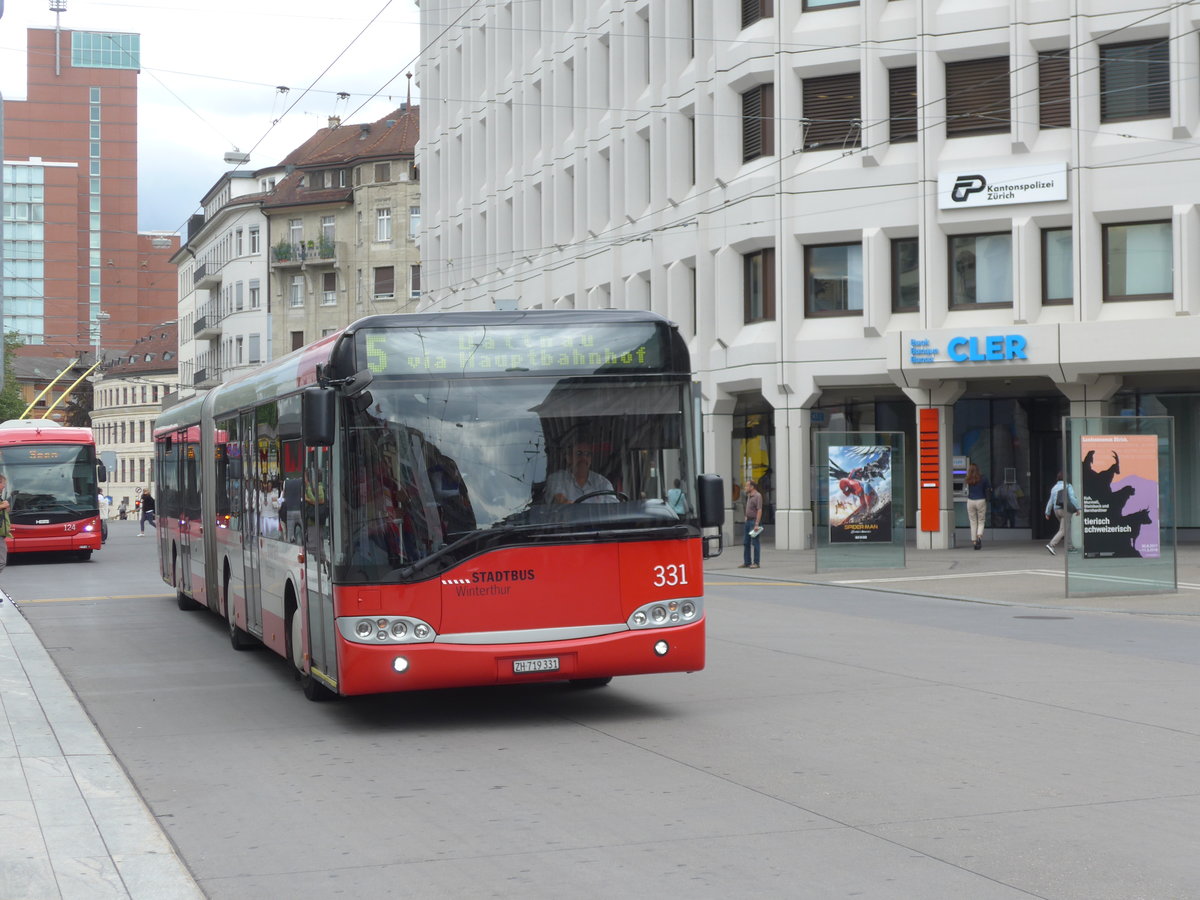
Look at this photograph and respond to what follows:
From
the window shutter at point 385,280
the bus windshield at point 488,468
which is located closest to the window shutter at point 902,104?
the bus windshield at point 488,468

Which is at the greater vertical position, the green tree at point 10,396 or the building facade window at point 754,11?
the building facade window at point 754,11

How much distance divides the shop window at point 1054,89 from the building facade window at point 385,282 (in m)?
58.3

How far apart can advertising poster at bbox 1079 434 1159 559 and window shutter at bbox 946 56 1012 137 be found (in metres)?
14.4

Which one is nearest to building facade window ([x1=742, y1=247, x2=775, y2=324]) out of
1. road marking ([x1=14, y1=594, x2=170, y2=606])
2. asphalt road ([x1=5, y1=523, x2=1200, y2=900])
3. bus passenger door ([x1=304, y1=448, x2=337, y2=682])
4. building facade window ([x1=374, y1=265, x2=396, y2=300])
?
road marking ([x1=14, y1=594, x2=170, y2=606])

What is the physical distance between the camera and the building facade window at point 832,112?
36.2 m

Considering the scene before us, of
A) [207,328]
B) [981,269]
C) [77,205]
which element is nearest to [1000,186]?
[981,269]

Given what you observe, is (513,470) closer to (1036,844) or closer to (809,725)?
(809,725)

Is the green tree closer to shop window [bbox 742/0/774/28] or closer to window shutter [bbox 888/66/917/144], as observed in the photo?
shop window [bbox 742/0/774/28]

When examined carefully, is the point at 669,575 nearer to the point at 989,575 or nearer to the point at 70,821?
the point at 70,821

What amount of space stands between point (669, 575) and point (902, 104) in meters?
26.8

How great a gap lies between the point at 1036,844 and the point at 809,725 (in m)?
3.58

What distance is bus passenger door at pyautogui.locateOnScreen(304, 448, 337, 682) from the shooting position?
10710mm

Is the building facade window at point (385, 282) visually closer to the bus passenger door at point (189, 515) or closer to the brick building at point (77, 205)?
the bus passenger door at point (189, 515)

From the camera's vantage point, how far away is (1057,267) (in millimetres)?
33781
